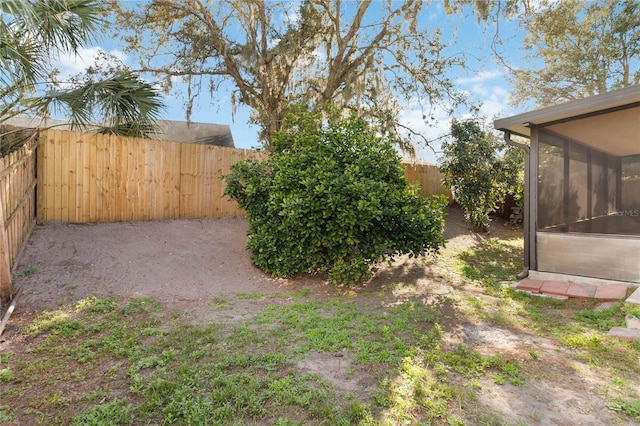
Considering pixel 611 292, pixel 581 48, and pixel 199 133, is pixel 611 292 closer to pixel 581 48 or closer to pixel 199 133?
pixel 581 48

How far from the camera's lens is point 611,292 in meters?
4.15

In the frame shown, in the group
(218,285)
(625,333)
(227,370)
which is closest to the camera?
(227,370)

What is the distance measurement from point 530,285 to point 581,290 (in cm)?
56

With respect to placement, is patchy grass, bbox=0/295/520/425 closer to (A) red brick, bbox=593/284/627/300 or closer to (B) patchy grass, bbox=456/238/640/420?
(B) patchy grass, bbox=456/238/640/420

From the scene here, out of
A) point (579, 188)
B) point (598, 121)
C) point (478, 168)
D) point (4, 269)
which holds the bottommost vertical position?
point (4, 269)

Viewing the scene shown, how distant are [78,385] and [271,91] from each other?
28.6ft

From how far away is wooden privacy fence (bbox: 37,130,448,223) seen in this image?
5.51 m

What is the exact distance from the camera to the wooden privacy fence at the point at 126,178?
551 centimetres

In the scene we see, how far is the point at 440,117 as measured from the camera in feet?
31.1

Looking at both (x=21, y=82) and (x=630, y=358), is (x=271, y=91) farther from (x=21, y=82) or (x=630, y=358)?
(x=630, y=358)

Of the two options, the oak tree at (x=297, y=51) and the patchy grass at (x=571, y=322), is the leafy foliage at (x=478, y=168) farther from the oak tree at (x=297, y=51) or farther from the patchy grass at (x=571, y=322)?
the patchy grass at (x=571, y=322)

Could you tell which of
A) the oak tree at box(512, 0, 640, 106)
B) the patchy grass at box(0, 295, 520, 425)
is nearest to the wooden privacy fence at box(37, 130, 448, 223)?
the patchy grass at box(0, 295, 520, 425)

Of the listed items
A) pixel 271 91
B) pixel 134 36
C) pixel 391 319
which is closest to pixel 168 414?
pixel 391 319

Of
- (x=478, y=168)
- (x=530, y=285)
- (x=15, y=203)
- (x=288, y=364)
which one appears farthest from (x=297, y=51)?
(x=288, y=364)
